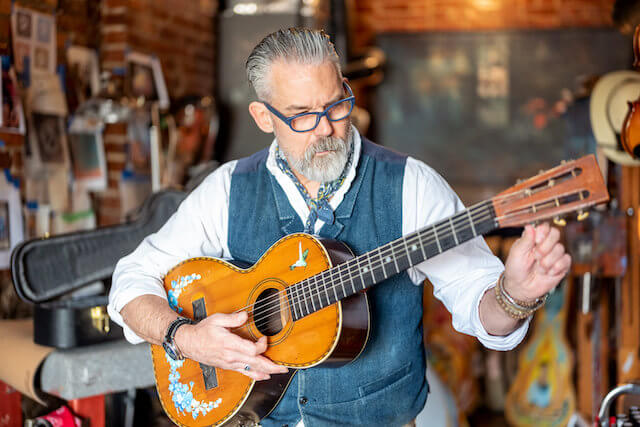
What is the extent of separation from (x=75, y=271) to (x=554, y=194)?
6.23 ft

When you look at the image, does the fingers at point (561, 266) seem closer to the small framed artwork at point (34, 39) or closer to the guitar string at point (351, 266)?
the guitar string at point (351, 266)

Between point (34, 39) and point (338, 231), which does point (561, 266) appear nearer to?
point (338, 231)

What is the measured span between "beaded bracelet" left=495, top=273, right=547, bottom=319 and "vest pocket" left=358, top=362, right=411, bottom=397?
37 centimetres

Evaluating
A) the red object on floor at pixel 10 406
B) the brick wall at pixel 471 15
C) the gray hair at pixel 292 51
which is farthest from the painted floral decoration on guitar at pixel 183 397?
the brick wall at pixel 471 15

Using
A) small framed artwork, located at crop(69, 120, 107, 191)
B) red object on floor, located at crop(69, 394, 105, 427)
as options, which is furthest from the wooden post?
small framed artwork, located at crop(69, 120, 107, 191)

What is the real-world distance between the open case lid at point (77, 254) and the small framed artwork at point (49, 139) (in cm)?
75

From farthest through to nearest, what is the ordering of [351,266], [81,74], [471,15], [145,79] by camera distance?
[471,15] → [145,79] → [81,74] → [351,266]

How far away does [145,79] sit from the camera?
360 cm

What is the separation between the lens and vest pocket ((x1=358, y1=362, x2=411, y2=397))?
1.60 m

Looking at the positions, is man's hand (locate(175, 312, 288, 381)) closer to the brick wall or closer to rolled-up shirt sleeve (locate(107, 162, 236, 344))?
rolled-up shirt sleeve (locate(107, 162, 236, 344))

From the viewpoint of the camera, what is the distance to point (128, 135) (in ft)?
11.6

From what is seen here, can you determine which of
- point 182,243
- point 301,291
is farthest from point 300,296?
point 182,243

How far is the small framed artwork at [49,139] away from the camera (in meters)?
3.04

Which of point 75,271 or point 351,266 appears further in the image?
point 75,271
